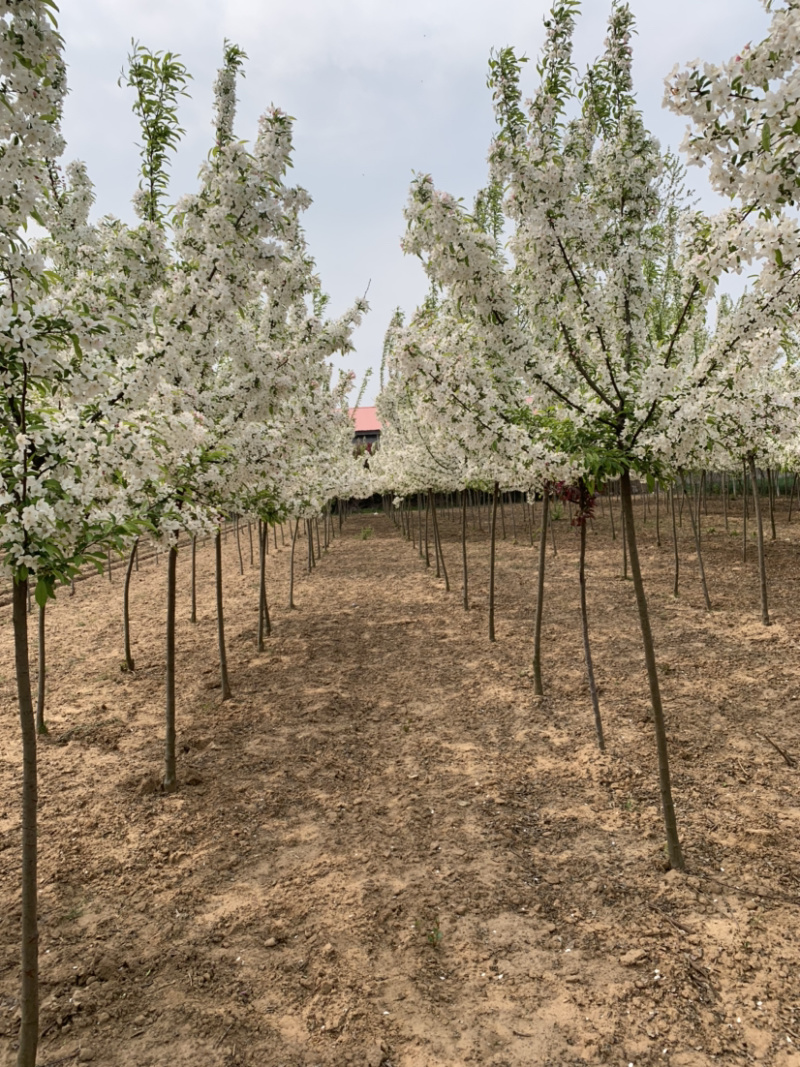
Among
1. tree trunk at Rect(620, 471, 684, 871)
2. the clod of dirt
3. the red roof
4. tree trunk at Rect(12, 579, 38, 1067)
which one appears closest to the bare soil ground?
the clod of dirt

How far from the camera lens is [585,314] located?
4.55 m

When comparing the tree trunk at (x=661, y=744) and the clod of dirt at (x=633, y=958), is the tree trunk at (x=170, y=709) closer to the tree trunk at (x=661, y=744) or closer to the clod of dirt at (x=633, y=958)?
the tree trunk at (x=661, y=744)

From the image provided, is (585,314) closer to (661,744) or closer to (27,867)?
(661,744)

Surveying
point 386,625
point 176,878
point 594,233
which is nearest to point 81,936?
point 176,878

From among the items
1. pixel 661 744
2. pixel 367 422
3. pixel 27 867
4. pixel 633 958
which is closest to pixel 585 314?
pixel 661 744

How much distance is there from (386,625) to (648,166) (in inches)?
322

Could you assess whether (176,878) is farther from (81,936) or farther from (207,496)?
(207,496)

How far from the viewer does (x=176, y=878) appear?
4.46 m

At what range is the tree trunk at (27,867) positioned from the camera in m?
2.90

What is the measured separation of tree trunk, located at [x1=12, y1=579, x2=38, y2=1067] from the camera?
2896mm

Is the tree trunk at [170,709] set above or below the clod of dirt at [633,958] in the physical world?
above

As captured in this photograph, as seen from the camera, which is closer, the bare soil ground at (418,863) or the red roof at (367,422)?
the bare soil ground at (418,863)

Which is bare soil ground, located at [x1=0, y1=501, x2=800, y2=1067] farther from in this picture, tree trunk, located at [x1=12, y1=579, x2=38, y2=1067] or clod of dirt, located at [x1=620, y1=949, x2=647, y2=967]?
tree trunk, located at [x1=12, y1=579, x2=38, y2=1067]

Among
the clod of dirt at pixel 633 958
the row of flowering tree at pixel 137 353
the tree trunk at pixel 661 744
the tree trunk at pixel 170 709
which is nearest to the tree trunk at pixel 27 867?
the row of flowering tree at pixel 137 353
